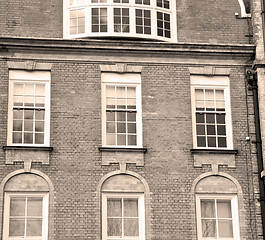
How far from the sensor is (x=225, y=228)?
73.0ft

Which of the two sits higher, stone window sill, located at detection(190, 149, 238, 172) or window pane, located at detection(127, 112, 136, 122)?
window pane, located at detection(127, 112, 136, 122)

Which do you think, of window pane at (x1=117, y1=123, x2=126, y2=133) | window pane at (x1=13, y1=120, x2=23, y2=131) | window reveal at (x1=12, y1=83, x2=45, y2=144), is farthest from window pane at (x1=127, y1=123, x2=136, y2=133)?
window pane at (x1=13, y1=120, x2=23, y2=131)

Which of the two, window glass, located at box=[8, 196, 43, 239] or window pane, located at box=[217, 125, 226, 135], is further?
window pane, located at box=[217, 125, 226, 135]

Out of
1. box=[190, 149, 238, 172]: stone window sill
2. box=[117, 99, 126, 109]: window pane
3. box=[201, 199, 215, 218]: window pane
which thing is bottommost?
box=[201, 199, 215, 218]: window pane

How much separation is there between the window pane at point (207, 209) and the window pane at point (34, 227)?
4972 mm

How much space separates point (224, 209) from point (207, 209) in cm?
54

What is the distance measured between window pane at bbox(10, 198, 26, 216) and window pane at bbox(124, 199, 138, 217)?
3077 millimetres

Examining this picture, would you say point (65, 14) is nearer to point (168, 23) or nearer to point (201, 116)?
point (168, 23)

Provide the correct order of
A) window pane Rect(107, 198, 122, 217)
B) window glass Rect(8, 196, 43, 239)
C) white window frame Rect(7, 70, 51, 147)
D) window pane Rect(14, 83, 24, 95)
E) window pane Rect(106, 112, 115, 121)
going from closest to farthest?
window glass Rect(8, 196, 43, 239) < window pane Rect(107, 198, 122, 217) < white window frame Rect(7, 70, 51, 147) < window pane Rect(14, 83, 24, 95) < window pane Rect(106, 112, 115, 121)

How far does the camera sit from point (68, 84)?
22984 millimetres

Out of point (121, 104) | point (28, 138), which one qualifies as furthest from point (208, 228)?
point (28, 138)

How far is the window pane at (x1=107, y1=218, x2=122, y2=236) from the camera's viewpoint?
21.8 meters

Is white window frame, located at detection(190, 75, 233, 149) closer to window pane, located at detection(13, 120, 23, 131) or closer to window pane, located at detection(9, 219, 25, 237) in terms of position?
window pane, located at detection(13, 120, 23, 131)

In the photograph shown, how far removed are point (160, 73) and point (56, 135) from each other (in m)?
3.96
